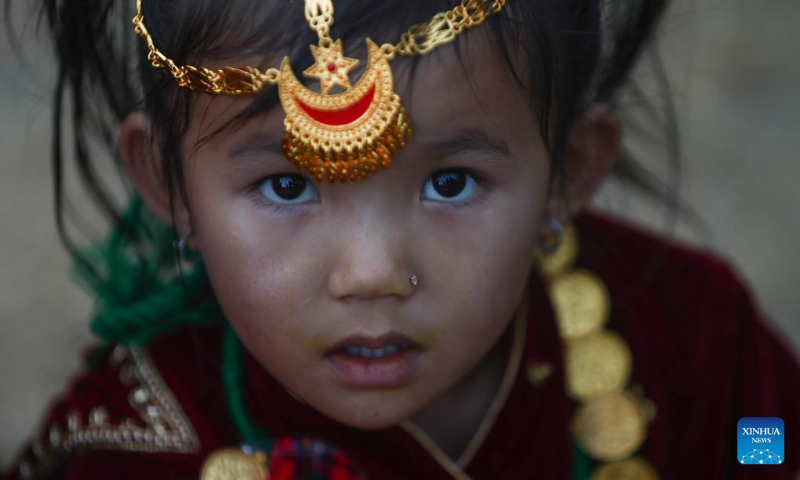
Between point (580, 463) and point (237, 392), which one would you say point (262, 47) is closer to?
point (237, 392)

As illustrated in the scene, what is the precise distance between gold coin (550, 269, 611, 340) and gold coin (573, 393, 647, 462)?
114 mm

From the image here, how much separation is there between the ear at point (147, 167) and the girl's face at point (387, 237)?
0.33 ft

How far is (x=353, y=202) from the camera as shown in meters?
1.11

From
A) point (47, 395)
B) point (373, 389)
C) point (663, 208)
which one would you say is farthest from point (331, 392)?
point (663, 208)

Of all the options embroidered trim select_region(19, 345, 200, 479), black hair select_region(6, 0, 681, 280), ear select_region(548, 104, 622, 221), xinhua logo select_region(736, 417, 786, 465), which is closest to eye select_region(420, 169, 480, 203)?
black hair select_region(6, 0, 681, 280)

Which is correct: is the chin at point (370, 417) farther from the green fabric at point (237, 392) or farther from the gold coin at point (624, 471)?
the gold coin at point (624, 471)

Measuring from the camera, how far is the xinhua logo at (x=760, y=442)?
60.7 inches

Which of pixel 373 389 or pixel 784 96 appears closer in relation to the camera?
pixel 373 389

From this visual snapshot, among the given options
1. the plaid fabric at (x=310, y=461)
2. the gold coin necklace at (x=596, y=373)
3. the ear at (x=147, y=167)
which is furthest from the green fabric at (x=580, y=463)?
the ear at (x=147, y=167)

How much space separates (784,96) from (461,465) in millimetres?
1975

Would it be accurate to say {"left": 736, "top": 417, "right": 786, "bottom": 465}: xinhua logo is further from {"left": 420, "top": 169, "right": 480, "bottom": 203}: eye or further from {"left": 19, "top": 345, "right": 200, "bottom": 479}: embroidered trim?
{"left": 19, "top": 345, "right": 200, "bottom": 479}: embroidered trim

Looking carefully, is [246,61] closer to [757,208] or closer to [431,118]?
[431,118]

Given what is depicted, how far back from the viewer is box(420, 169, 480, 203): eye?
1168 millimetres

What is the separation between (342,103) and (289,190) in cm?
14
